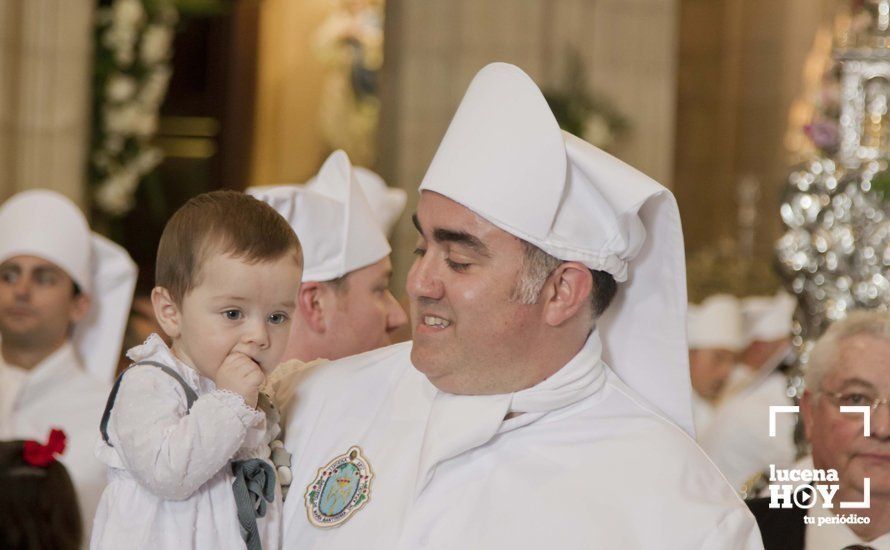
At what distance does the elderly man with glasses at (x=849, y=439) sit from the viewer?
13.1 feet

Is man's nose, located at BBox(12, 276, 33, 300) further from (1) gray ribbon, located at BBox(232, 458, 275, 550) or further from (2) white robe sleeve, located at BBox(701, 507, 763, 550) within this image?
(2) white robe sleeve, located at BBox(701, 507, 763, 550)

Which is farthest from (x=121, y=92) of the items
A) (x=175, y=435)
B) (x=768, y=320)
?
(x=175, y=435)

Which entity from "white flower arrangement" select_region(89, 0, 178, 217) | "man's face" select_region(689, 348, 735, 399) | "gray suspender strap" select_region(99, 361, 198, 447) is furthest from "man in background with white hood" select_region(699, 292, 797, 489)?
"white flower arrangement" select_region(89, 0, 178, 217)

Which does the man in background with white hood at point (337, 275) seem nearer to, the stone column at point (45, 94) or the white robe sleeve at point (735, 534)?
the white robe sleeve at point (735, 534)

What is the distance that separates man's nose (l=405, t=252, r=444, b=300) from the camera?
3096 millimetres

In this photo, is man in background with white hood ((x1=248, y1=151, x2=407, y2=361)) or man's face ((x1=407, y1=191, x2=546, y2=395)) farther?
man in background with white hood ((x1=248, y1=151, x2=407, y2=361))

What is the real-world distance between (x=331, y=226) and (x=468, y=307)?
1484mm

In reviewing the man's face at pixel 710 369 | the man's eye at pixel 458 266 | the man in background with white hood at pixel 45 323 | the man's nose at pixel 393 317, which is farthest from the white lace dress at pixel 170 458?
the man's face at pixel 710 369

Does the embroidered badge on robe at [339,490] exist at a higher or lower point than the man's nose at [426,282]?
lower

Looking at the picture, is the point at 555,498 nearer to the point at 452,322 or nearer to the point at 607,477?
the point at 607,477

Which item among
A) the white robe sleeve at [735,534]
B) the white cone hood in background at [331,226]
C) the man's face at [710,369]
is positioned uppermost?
the white cone hood in background at [331,226]

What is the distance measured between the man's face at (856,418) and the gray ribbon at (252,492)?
1.79m

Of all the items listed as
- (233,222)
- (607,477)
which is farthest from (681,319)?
(233,222)

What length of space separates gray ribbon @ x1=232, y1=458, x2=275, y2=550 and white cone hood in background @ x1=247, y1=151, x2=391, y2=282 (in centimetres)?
139
